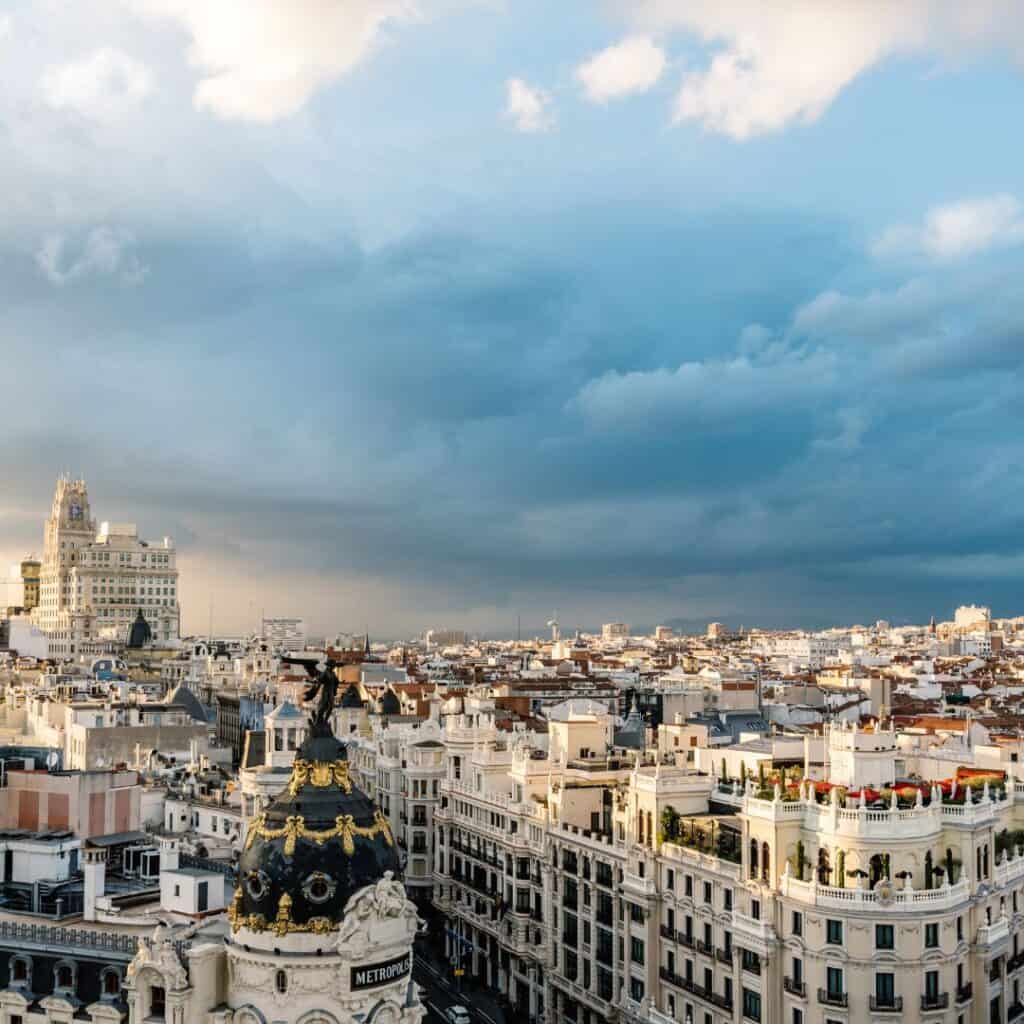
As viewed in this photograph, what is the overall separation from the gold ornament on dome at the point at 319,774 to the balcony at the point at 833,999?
25.3 meters

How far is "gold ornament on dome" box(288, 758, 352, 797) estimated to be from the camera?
37.9m

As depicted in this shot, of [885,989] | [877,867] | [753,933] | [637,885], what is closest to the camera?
[885,989]

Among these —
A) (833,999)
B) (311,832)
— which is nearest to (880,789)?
(833,999)

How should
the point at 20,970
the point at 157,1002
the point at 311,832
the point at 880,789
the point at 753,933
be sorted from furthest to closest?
the point at 880,789
the point at 753,933
the point at 20,970
the point at 157,1002
the point at 311,832

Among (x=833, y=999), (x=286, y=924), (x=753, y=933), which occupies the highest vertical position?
(x=286, y=924)

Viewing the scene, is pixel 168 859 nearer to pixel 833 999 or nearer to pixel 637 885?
pixel 637 885

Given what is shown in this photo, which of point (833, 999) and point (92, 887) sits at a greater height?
point (92, 887)

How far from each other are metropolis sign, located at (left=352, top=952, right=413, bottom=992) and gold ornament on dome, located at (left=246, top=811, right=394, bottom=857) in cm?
322

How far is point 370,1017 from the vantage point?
118 feet

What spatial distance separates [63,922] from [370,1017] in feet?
68.0

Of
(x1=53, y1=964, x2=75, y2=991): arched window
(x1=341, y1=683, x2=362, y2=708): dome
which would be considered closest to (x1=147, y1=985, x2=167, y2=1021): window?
(x1=53, y1=964, x2=75, y2=991): arched window

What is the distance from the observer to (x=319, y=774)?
3806 cm

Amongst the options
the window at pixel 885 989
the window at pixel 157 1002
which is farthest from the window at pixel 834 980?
the window at pixel 157 1002

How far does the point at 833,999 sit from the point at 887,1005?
2.12m
